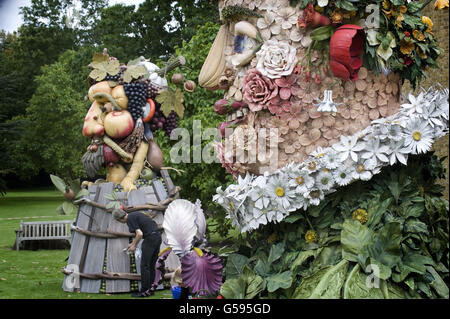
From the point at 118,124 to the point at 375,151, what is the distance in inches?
125

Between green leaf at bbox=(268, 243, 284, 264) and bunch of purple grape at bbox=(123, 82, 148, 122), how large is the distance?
2.89m

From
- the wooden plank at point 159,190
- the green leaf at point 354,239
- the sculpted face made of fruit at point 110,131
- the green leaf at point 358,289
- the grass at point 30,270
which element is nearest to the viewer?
the green leaf at point 358,289

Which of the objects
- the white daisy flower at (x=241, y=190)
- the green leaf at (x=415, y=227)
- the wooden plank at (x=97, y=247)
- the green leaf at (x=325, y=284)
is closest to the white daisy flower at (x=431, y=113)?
the green leaf at (x=415, y=227)

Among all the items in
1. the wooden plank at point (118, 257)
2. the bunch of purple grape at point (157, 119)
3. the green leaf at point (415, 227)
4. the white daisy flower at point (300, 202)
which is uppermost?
the bunch of purple grape at point (157, 119)

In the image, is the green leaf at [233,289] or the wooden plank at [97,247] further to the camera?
the wooden plank at [97,247]

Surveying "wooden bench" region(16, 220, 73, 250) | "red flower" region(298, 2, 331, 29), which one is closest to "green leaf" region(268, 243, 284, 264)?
"red flower" region(298, 2, 331, 29)

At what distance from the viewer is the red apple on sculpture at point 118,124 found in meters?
5.23

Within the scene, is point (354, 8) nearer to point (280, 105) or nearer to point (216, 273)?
point (280, 105)

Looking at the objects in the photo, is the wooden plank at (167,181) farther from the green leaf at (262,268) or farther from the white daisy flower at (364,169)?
the white daisy flower at (364,169)

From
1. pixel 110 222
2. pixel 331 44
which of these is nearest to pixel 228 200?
pixel 331 44

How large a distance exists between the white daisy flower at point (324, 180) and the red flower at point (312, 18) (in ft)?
2.76

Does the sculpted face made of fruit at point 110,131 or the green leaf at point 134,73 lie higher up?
the green leaf at point 134,73

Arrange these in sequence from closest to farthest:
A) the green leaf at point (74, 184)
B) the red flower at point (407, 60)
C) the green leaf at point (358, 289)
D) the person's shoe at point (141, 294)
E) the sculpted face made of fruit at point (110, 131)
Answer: the green leaf at point (358, 289)
the red flower at point (407, 60)
the green leaf at point (74, 184)
the person's shoe at point (141, 294)
the sculpted face made of fruit at point (110, 131)

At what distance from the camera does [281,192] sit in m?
2.82
